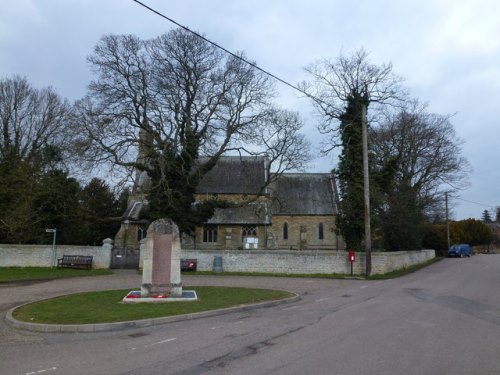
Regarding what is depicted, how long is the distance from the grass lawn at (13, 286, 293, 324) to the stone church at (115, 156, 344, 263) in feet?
109

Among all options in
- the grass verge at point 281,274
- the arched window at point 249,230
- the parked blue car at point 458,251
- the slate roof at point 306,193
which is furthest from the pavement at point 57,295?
the parked blue car at point 458,251

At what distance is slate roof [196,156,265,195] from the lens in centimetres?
5578

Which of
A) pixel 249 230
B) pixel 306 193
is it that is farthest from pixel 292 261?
pixel 306 193

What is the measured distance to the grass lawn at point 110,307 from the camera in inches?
462

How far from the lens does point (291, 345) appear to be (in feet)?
28.7

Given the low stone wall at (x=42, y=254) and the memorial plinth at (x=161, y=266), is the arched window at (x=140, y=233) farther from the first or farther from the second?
the memorial plinth at (x=161, y=266)

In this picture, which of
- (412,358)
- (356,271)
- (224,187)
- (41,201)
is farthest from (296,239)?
(412,358)

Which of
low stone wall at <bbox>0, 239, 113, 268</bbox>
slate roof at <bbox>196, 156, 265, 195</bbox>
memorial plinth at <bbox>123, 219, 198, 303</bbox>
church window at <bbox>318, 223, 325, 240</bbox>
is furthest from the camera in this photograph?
slate roof at <bbox>196, 156, 265, 195</bbox>

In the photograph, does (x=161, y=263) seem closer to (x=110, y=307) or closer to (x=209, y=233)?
(x=110, y=307)

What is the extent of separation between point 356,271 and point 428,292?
11.5m

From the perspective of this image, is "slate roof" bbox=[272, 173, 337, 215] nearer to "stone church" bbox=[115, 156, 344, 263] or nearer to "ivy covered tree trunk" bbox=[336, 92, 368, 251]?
"stone church" bbox=[115, 156, 344, 263]

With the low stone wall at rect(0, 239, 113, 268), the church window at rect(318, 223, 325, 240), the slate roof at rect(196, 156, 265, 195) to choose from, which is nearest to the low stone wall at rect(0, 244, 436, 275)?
the low stone wall at rect(0, 239, 113, 268)

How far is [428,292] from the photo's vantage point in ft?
61.6

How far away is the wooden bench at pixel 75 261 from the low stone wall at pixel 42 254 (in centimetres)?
64
